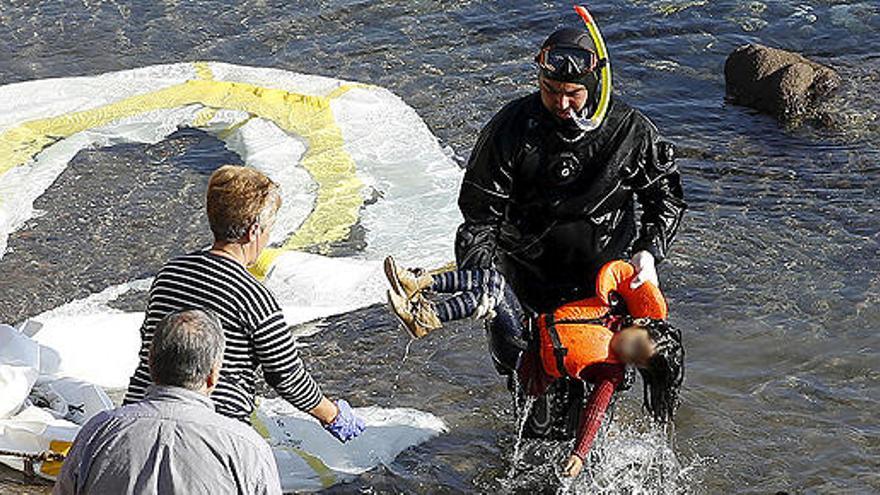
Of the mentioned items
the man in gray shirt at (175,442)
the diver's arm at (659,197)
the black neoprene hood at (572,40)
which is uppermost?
the black neoprene hood at (572,40)

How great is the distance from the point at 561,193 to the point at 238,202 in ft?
5.35

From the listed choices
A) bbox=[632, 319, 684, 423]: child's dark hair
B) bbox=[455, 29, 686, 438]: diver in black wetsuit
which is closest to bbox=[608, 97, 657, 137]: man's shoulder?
bbox=[455, 29, 686, 438]: diver in black wetsuit

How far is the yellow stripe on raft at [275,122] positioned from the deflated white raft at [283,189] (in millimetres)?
12

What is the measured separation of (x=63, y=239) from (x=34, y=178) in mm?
832

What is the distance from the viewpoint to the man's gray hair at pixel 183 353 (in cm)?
368

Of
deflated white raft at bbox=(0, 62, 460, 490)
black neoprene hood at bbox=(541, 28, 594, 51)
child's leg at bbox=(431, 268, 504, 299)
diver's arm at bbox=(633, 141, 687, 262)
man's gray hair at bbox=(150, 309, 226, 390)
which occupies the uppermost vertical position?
black neoprene hood at bbox=(541, 28, 594, 51)

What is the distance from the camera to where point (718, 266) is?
8.46m

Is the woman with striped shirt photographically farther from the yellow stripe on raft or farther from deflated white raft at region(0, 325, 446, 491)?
the yellow stripe on raft

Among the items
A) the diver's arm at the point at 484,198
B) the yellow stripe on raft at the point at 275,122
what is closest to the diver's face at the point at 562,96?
the diver's arm at the point at 484,198

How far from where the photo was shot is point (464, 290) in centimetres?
538

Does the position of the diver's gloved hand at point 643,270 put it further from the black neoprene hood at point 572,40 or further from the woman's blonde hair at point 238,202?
the woman's blonde hair at point 238,202

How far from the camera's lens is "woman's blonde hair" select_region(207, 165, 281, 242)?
4.52 metres

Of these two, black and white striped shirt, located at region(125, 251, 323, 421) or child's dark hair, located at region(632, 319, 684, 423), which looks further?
child's dark hair, located at region(632, 319, 684, 423)

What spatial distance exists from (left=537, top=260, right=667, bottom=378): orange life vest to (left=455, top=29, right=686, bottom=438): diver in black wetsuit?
9cm
